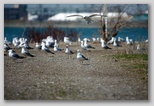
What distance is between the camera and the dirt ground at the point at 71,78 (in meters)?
6.43

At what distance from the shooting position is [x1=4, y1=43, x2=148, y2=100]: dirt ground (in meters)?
6.43

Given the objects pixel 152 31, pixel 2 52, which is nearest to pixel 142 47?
pixel 152 31

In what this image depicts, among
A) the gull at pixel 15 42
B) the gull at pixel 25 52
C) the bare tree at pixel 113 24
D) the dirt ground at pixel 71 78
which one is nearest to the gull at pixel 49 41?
the dirt ground at pixel 71 78

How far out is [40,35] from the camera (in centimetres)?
681

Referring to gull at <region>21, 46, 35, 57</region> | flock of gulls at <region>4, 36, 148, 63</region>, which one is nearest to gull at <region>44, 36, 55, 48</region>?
flock of gulls at <region>4, 36, 148, 63</region>

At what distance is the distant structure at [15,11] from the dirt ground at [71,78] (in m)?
0.47

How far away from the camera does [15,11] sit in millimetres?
6512

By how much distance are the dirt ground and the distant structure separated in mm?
474

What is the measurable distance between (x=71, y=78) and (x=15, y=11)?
1.15 meters

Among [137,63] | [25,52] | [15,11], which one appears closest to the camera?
[15,11]

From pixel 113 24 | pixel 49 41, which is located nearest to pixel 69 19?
pixel 49 41

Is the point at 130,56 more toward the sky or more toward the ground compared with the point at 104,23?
more toward the ground

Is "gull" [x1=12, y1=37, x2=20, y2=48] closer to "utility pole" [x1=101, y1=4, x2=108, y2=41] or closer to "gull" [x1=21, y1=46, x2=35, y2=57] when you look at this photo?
"gull" [x1=21, y1=46, x2=35, y2=57]

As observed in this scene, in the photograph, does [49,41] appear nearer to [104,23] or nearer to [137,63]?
[104,23]
